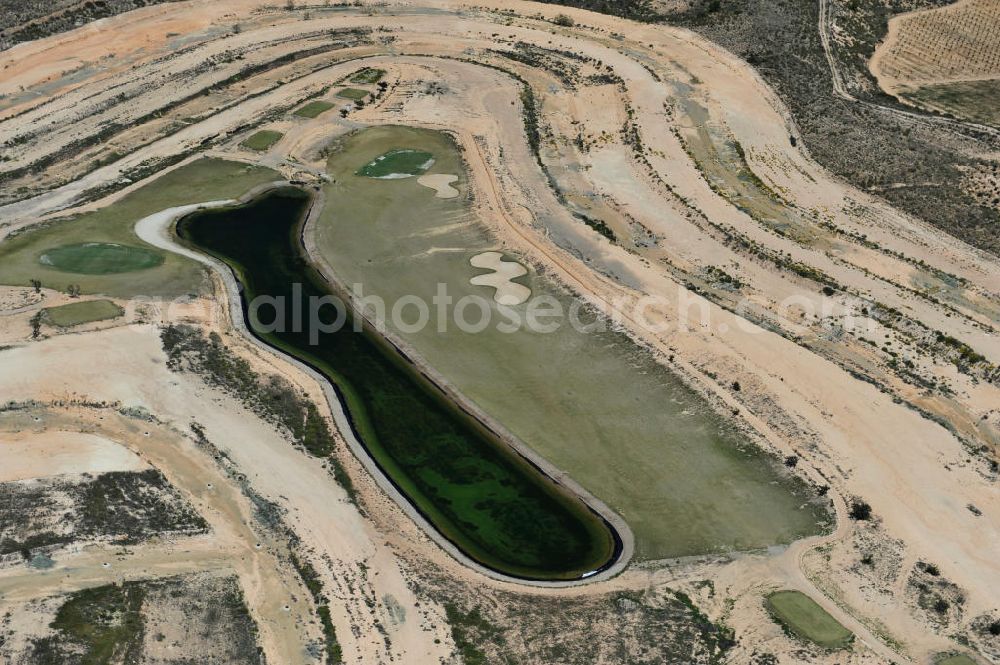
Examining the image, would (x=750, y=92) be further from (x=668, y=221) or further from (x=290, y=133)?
(x=290, y=133)

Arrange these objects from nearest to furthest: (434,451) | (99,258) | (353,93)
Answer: (434,451), (99,258), (353,93)

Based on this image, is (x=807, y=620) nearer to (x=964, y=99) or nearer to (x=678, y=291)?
(x=678, y=291)

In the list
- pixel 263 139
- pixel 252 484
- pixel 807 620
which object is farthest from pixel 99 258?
pixel 807 620

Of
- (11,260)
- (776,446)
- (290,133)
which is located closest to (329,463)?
(776,446)

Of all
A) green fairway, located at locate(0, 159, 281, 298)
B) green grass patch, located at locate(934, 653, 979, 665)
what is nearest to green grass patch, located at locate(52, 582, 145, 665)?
green fairway, located at locate(0, 159, 281, 298)

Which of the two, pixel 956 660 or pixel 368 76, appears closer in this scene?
pixel 956 660

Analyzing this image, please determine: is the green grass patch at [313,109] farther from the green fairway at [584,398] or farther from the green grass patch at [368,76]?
the green fairway at [584,398]
